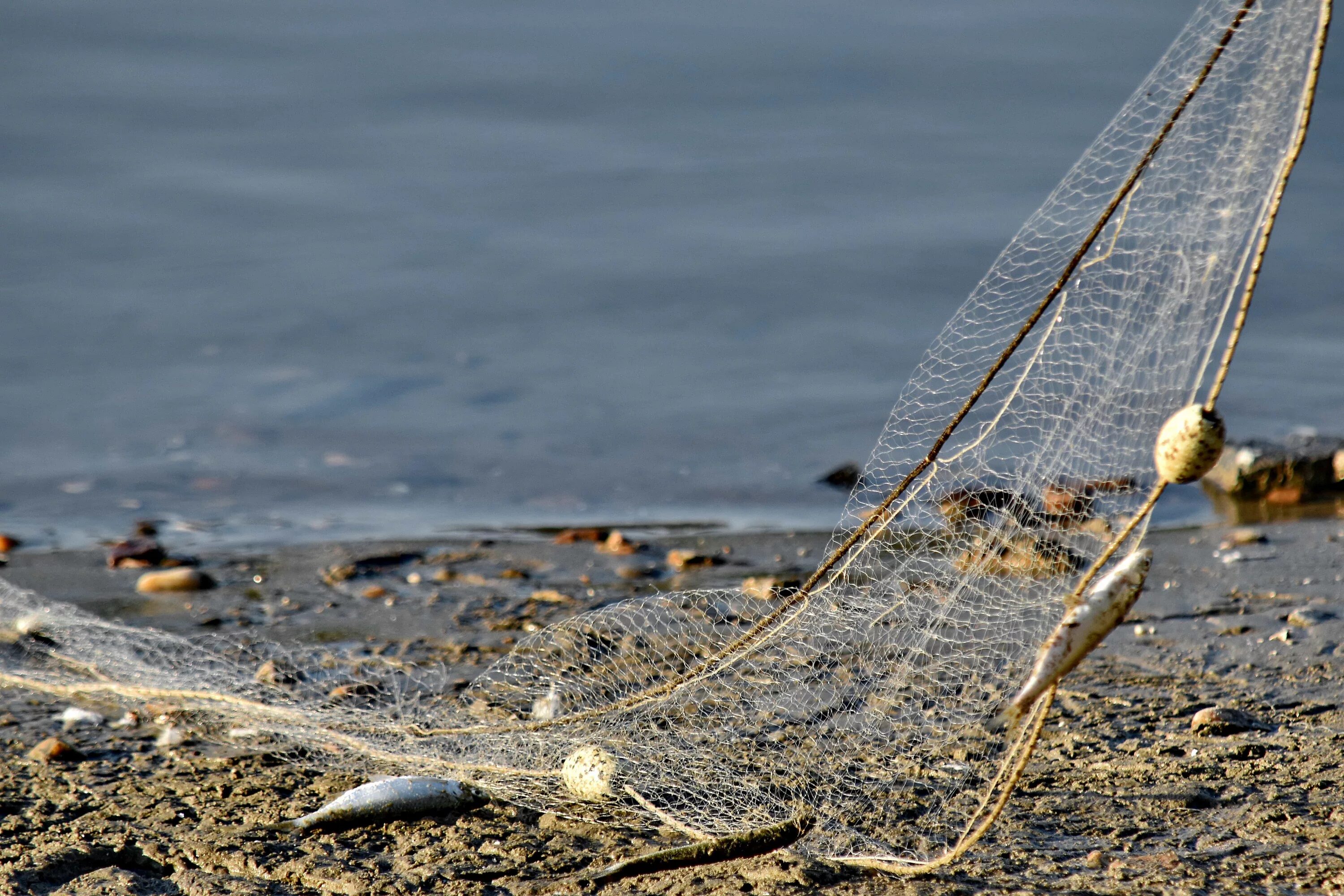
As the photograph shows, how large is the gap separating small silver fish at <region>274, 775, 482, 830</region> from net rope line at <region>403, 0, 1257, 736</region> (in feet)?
0.52

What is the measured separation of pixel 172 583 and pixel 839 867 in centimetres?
335

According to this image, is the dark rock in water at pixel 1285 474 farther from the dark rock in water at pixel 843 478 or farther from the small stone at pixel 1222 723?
the small stone at pixel 1222 723

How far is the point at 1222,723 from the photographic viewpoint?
3357mm

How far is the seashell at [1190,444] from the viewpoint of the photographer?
2.25 meters

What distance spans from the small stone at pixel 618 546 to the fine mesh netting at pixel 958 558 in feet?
6.98

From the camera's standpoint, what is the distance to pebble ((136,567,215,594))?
507 centimetres

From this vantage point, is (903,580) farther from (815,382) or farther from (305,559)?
(815,382)

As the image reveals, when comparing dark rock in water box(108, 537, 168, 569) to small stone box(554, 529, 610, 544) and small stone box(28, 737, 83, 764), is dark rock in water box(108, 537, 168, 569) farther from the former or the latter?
small stone box(28, 737, 83, 764)

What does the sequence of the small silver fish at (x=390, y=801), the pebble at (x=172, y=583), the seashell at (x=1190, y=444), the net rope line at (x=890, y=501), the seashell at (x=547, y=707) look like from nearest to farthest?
the seashell at (x=1190, y=444) → the net rope line at (x=890, y=501) → the small silver fish at (x=390, y=801) → the seashell at (x=547, y=707) → the pebble at (x=172, y=583)

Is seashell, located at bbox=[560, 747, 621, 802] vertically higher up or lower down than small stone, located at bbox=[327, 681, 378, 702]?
higher up

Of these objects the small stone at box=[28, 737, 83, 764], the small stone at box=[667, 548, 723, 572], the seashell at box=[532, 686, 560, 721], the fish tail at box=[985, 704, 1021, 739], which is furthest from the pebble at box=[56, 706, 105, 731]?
the fish tail at box=[985, 704, 1021, 739]

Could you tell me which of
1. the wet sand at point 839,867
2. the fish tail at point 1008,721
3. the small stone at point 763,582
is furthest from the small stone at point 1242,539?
the fish tail at point 1008,721

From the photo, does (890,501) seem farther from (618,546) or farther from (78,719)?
(618,546)

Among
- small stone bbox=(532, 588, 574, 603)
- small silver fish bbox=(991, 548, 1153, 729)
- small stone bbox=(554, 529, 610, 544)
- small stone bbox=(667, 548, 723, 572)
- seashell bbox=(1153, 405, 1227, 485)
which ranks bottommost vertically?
small stone bbox=(667, 548, 723, 572)
